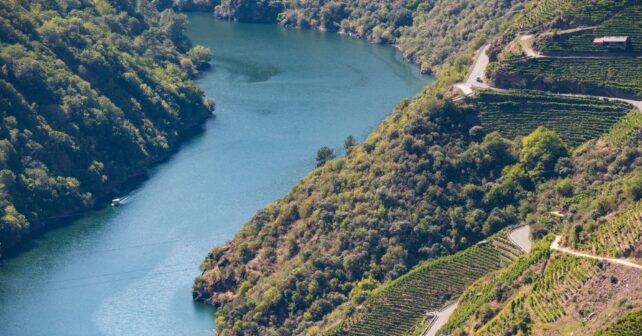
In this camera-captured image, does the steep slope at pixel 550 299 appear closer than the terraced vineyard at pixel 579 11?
Yes

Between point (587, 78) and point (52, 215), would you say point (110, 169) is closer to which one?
point (52, 215)

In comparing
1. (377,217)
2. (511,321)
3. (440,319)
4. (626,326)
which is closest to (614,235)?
(511,321)

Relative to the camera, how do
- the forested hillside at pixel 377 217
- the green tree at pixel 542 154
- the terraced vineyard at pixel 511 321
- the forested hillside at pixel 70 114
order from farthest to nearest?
the forested hillside at pixel 70 114 < the green tree at pixel 542 154 < the forested hillside at pixel 377 217 < the terraced vineyard at pixel 511 321

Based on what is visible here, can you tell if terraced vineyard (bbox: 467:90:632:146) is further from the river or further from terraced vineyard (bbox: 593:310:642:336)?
terraced vineyard (bbox: 593:310:642:336)

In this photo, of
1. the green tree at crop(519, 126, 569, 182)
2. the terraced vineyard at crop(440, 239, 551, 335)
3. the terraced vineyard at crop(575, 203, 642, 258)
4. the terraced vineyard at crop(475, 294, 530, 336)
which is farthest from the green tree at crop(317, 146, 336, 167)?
the terraced vineyard at crop(475, 294, 530, 336)

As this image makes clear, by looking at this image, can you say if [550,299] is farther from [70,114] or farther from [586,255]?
[70,114]

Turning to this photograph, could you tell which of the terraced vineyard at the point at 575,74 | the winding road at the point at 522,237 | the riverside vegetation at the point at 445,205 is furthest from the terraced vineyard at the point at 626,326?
the terraced vineyard at the point at 575,74

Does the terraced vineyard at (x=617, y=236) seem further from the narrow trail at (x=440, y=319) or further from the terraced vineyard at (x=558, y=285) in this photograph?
the narrow trail at (x=440, y=319)
